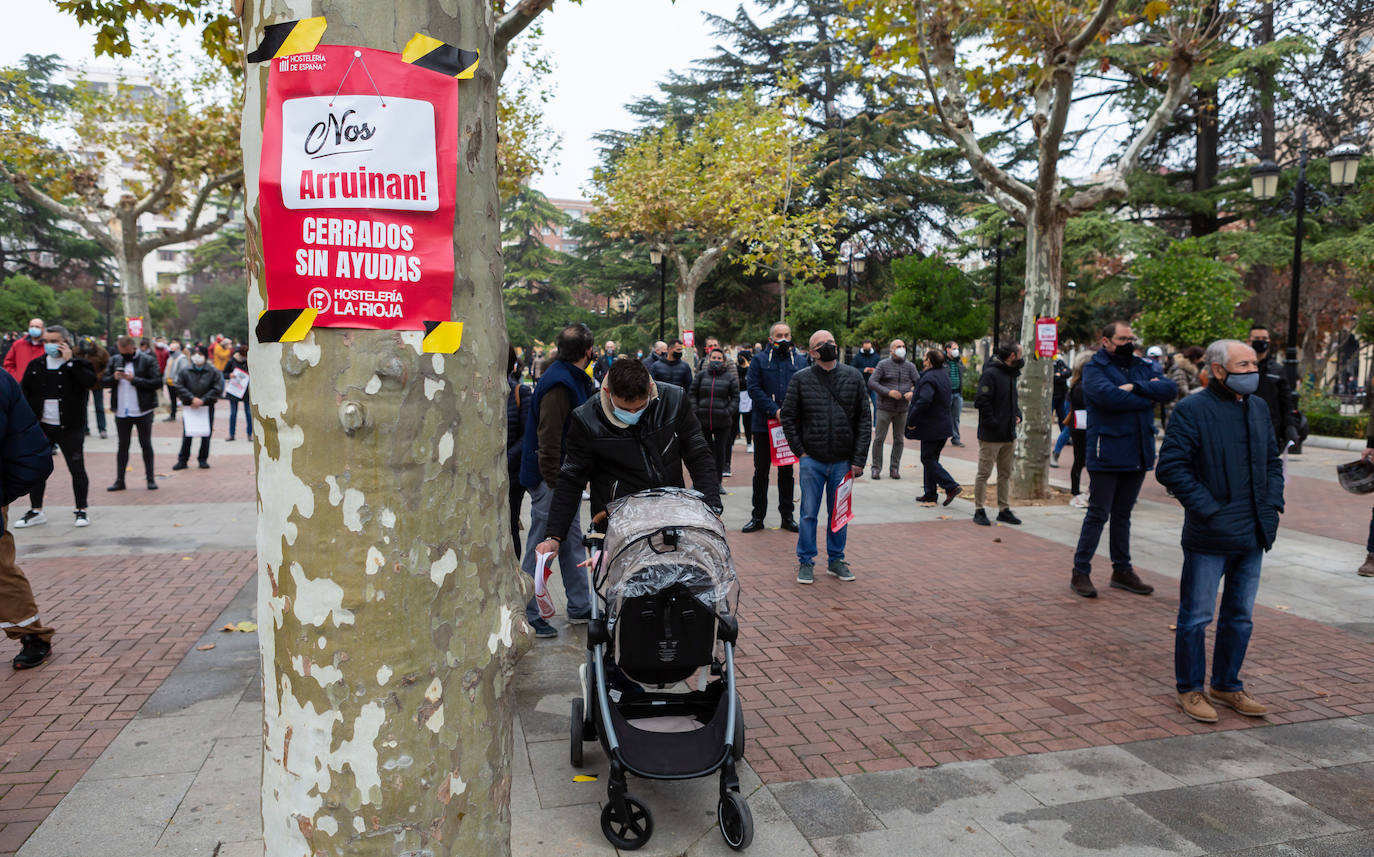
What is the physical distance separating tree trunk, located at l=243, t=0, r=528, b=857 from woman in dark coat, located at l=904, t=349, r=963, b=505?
371 inches

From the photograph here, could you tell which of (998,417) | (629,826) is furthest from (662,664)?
(998,417)

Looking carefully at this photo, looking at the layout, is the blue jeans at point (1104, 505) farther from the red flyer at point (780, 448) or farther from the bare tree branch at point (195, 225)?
the bare tree branch at point (195, 225)

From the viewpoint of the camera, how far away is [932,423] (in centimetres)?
1070

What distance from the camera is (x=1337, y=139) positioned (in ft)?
91.6

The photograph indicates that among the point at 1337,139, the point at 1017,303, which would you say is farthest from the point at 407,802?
the point at 1017,303

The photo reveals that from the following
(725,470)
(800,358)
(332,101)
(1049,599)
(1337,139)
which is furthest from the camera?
(1337,139)

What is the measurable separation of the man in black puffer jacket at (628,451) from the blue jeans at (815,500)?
270 cm

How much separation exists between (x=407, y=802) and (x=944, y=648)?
4.58 meters

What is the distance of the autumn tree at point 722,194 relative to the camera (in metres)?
25.0

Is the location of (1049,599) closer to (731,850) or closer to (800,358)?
(731,850)

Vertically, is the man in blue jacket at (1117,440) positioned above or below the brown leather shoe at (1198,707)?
above

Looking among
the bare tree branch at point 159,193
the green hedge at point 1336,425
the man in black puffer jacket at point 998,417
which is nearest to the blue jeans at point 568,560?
the man in black puffer jacket at point 998,417

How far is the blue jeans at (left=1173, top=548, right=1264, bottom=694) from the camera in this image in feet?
15.3

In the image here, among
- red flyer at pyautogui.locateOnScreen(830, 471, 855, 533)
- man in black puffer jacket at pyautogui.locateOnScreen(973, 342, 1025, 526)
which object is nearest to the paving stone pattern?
red flyer at pyautogui.locateOnScreen(830, 471, 855, 533)
